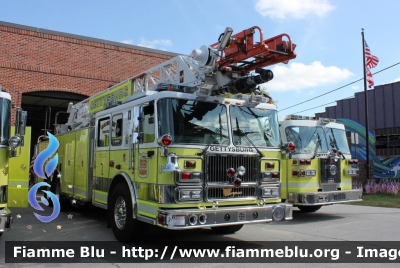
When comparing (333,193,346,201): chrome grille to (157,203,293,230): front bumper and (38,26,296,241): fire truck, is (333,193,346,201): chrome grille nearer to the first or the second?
(38,26,296,241): fire truck

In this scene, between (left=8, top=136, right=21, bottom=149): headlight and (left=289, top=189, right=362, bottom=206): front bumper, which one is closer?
(left=8, top=136, right=21, bottom=149): headlight

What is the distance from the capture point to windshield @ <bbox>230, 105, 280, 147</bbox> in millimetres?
6441

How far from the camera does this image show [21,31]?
1464cm

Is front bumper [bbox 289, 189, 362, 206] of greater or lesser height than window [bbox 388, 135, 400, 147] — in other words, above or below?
below

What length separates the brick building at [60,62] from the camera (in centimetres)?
1438

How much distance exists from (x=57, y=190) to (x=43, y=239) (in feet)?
12.8

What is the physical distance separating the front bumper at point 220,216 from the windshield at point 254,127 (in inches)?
42.9

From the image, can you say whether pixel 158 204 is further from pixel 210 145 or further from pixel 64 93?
pixel 64 93

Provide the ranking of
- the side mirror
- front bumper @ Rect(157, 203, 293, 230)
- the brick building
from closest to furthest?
front bumper @ Rect(157, 203, 293, 230), the side mirror, the brick building

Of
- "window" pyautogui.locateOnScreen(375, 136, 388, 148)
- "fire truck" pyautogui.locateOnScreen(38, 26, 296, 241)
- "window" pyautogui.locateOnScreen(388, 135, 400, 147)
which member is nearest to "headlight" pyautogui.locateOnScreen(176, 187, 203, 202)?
"fire truck" pyautogui.locateOnScreen(38, 26, 296, 241)

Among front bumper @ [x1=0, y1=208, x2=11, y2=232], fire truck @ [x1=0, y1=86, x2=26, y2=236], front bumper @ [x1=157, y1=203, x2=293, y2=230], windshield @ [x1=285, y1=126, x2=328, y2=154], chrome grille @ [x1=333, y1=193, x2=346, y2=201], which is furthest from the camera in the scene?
windshield @ [x1=285, y1=126, x2=328, y2=154]

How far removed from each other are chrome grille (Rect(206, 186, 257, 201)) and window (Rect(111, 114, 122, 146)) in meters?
2.16

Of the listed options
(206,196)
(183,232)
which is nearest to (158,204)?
(206,196)

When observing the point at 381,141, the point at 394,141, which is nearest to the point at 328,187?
the point at 394,141
